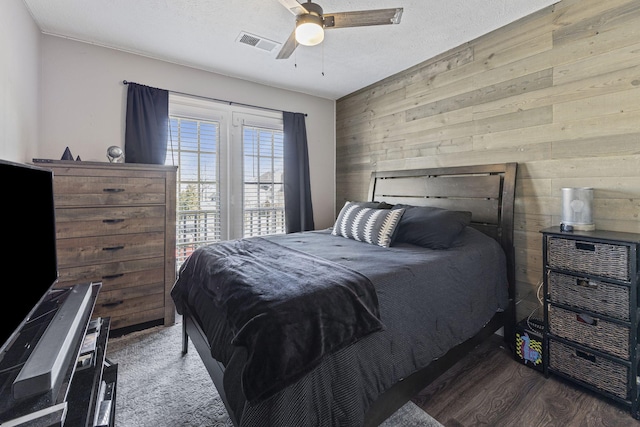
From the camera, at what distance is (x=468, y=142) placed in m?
2.79

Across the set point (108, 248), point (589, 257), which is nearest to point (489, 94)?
point (589, 257)

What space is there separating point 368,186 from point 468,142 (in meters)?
1.41

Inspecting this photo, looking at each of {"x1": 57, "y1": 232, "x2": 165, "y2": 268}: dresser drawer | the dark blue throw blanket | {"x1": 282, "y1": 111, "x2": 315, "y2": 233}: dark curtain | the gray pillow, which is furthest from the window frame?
the gray pillow

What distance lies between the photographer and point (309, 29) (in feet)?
5.87

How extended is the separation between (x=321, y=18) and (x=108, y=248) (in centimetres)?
244

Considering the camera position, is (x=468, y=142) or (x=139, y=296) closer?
(x=139, y=296)

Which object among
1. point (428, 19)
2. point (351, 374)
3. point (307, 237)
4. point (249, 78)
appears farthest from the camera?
point (249, 78)

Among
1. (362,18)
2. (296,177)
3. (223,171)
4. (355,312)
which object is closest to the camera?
(355,312)

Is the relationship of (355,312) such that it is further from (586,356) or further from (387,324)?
(586,356)

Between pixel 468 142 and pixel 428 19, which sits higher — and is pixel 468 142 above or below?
below

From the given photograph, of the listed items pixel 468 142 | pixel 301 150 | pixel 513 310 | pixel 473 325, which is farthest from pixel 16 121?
pixel 513 310

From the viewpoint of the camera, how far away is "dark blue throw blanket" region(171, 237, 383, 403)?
1074 millimetres

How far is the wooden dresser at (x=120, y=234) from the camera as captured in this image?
2283mm

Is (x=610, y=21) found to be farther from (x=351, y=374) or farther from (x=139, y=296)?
(x=139, y=296)
